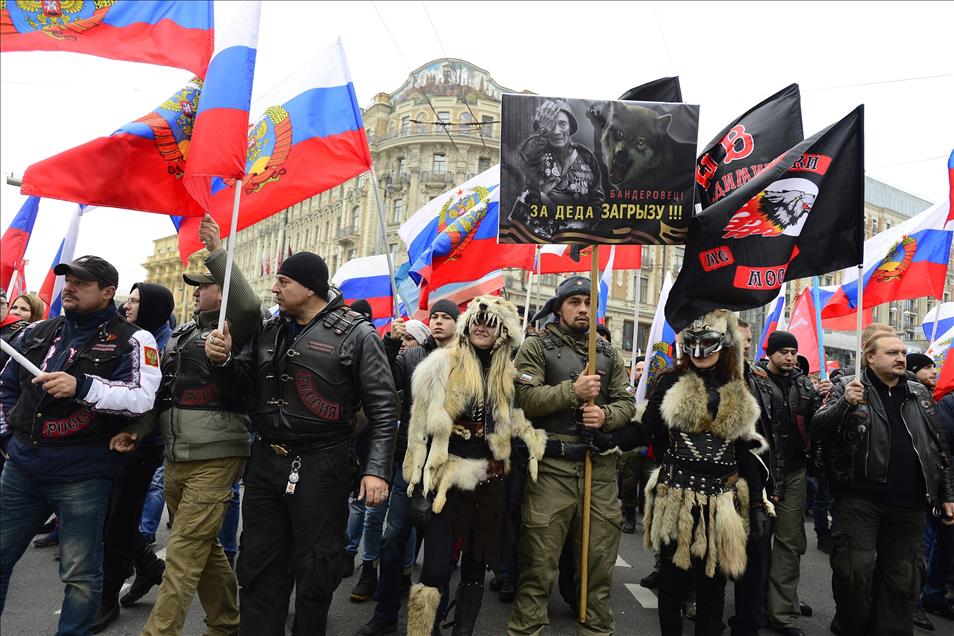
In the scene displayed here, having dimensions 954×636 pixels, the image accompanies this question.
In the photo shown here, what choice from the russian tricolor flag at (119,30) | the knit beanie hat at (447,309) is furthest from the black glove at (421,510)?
the russian tricolor flag at (119,30)

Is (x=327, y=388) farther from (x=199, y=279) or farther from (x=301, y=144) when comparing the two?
(x=301, y=144)

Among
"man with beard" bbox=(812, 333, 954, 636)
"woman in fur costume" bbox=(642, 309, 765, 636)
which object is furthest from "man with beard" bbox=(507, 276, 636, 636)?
"man with beard" bbox=(812, 333, 954, 636)

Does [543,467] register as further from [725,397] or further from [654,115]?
[654,115]

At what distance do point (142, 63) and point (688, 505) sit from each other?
157 inches

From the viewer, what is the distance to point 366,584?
507cm

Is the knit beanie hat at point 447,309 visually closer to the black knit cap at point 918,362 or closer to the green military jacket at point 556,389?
the green military jacket at point 556,389

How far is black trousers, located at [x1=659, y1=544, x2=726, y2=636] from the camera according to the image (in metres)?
3.86

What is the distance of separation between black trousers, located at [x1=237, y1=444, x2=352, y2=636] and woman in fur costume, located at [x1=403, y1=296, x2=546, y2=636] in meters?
0.66

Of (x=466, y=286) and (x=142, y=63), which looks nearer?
(x=142, y=63)

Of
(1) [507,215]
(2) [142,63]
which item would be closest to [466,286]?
(1) [507,215]

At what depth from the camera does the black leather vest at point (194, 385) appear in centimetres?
388

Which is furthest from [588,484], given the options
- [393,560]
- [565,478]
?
[393,560]

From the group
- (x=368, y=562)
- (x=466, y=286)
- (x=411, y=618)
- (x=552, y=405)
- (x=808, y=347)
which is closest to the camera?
(x=411, y=618)

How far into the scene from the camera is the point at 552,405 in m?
4.13
